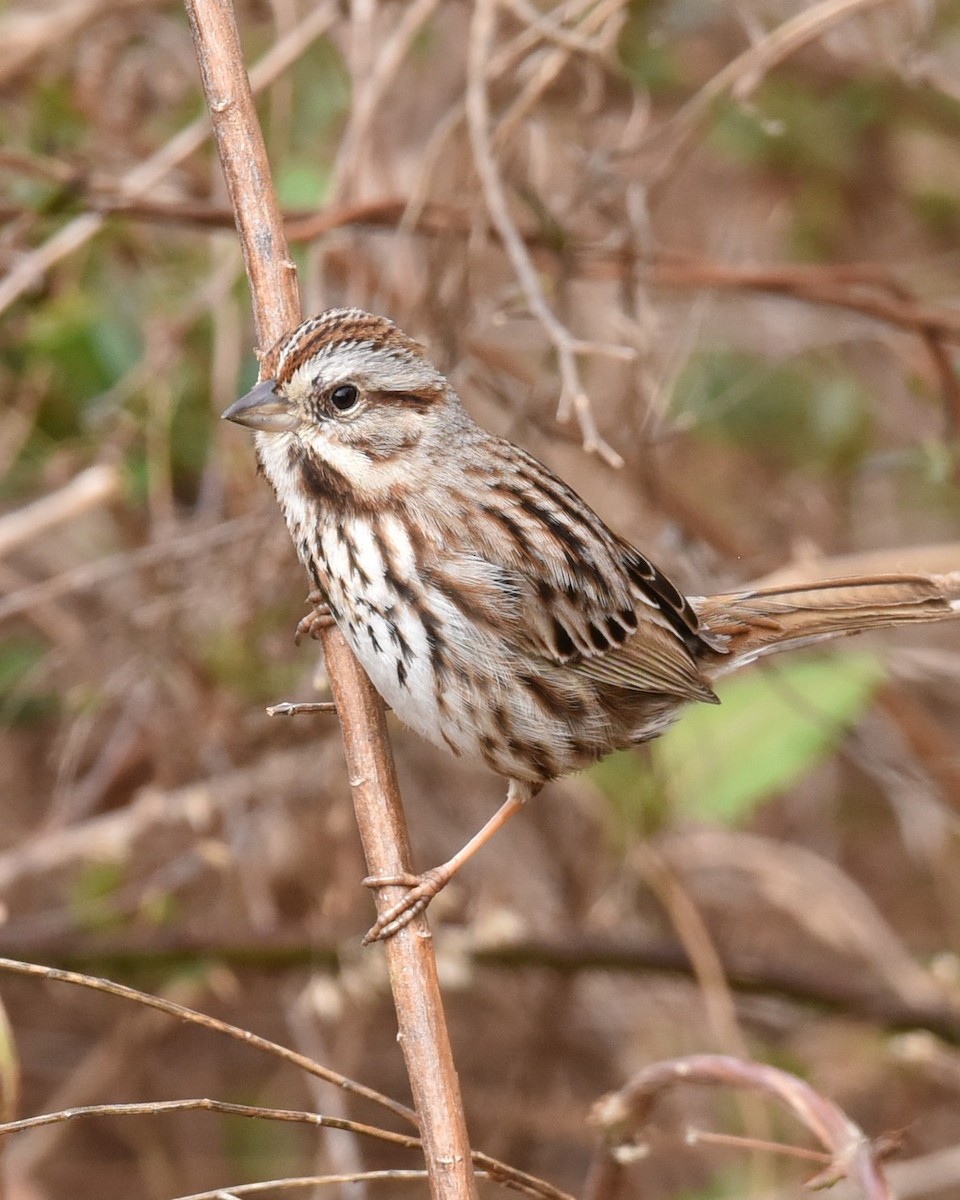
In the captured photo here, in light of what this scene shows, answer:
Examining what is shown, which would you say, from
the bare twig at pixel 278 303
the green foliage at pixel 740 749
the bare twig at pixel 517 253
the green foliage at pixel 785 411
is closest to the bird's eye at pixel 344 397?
the bare twig at pixel 278 303

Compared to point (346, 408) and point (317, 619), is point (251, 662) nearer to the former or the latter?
point (317, 619)

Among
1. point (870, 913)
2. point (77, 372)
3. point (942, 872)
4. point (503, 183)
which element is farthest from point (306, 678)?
point (942, 872)

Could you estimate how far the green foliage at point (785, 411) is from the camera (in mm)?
4355

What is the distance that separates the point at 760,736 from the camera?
3584mm

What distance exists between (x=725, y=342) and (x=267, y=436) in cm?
280

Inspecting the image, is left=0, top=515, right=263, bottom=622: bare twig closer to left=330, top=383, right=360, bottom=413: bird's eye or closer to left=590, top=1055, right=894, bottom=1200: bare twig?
left=330, top=383, right=360, bottom=413: bird's eye

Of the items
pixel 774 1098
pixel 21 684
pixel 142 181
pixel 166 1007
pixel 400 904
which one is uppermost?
pixel 142 181

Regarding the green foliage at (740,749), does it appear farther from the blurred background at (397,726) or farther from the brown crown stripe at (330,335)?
the brown crown stripe at (330,335)

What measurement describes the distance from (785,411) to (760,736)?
118 cm

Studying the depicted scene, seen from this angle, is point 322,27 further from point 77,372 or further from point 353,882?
point 353,882

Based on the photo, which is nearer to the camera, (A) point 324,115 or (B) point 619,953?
(B) point 619,953

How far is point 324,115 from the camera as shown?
4055 millimetres

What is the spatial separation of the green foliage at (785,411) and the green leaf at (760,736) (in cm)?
91

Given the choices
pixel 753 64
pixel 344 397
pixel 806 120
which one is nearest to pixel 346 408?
pixel 344 397
